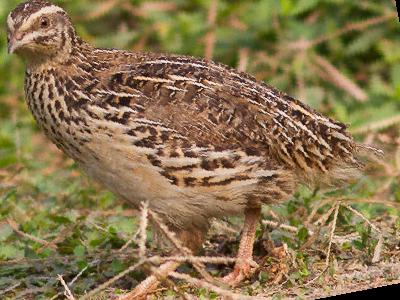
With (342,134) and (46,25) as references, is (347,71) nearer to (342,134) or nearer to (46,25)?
(342,134)

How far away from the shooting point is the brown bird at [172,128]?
577cm

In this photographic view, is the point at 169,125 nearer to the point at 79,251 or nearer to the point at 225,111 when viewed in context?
the point at 225,111

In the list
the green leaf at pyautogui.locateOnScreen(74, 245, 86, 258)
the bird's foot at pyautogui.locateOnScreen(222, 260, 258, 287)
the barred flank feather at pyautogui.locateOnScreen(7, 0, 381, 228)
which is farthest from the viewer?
the green leaf at pyautogui.locateOnScreen(74, 245, 86, 258)

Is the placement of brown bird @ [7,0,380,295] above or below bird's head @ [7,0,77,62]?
below

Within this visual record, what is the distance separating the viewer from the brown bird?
18.9 ft

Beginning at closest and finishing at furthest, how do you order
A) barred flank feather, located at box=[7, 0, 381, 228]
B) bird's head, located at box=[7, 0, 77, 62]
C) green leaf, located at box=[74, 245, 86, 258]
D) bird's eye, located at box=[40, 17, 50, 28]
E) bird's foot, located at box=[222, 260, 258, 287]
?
barred flank feather, located at box=[7, 0, 381, 228] → bird's head, located at box=[7, 0, 77, 62] → bird's eye, located at box=[40, 17, 50, 28] → bird's foot, located at box=[222, 260, 258, 287] → green leaf, located at box=[74, 245, 86, 258]

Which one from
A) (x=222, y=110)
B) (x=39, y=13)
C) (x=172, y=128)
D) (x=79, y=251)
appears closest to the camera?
(x=172, y=128)

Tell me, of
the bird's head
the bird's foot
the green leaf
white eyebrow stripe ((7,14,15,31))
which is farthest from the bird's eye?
the bird's foot

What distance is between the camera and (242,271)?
6.16m

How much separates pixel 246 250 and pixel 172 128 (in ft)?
2.95

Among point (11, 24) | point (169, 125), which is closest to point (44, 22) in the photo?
point (11, 24)

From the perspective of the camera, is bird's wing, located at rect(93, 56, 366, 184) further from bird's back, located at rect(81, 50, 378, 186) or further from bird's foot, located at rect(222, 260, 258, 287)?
bird's foot, located at rect(222, 260, 258, 287)

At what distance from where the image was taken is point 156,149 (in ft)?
18.9

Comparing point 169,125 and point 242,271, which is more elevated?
point 169,125
